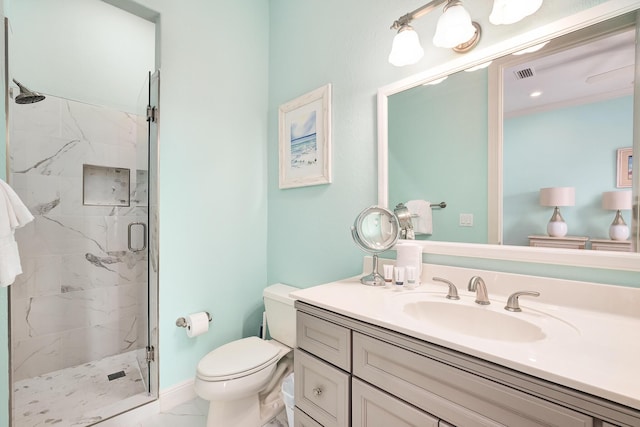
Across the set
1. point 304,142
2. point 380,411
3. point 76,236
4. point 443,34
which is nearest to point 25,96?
point 76,236

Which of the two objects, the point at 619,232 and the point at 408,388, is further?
the point at 619,232

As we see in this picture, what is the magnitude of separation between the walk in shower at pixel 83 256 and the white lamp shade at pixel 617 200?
6.53 feet

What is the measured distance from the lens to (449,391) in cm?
67

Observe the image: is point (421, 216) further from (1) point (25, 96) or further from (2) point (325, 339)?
(1) point (25, 96)

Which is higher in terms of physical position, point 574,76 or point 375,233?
point 574,76

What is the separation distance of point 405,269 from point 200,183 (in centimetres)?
135

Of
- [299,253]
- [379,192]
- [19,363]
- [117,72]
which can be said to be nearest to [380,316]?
[379,192]

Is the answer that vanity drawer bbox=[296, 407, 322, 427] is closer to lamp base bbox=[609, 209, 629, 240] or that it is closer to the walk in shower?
the walk in shower

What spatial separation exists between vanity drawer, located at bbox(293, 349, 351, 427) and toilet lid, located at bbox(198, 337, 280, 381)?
39 cm

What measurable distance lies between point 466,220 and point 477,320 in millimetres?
419

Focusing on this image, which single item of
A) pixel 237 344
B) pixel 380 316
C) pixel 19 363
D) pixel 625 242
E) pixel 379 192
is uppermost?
pixel 379 192

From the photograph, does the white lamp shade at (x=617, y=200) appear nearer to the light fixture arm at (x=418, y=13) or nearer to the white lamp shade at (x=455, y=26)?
the white lamp shade at (x=455, y=26)

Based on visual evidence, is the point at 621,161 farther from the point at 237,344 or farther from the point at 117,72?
the point at 117,72

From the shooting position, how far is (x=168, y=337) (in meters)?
1.64
